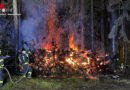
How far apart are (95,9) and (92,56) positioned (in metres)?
8.68

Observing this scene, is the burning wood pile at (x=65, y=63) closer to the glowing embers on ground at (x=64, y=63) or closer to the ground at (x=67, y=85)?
the glowing embers on ground at (x=64, y=63)

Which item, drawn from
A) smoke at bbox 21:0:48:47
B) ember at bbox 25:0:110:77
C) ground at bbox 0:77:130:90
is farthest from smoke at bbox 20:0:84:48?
ground at bbox 0:77:130:90

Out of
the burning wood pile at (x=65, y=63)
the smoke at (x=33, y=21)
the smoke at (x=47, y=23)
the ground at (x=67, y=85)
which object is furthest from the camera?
the smoke at (x=47, y=23)

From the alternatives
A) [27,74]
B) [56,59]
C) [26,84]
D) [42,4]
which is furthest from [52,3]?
[26,84]

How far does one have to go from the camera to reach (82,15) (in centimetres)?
1783

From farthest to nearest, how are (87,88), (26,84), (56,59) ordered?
(56,59) < (26,84) < (87,88)

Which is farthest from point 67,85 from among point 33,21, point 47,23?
point 47,23

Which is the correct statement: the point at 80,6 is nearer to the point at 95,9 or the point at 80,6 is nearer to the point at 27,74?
the point at 95,9

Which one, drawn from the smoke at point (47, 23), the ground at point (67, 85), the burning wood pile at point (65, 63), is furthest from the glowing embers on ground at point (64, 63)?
the smoke at point (47, 23)

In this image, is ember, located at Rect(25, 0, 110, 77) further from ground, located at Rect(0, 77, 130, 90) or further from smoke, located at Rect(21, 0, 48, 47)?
smoke, located at Rect(21, 0, 48, 47)

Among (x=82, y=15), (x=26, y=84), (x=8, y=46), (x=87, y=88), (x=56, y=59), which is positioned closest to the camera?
(x=87, y=88)

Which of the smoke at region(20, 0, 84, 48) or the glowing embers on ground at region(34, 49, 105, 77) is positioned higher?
the smoke at region(20, 0, 84, 48)

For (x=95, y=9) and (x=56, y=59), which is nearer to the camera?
(x=56, y=59)

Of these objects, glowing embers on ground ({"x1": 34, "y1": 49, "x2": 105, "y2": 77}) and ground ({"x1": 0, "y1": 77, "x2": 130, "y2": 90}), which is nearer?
ground ({"x1": 0, "y1": 77, "x2": 130, "y2": 90})
